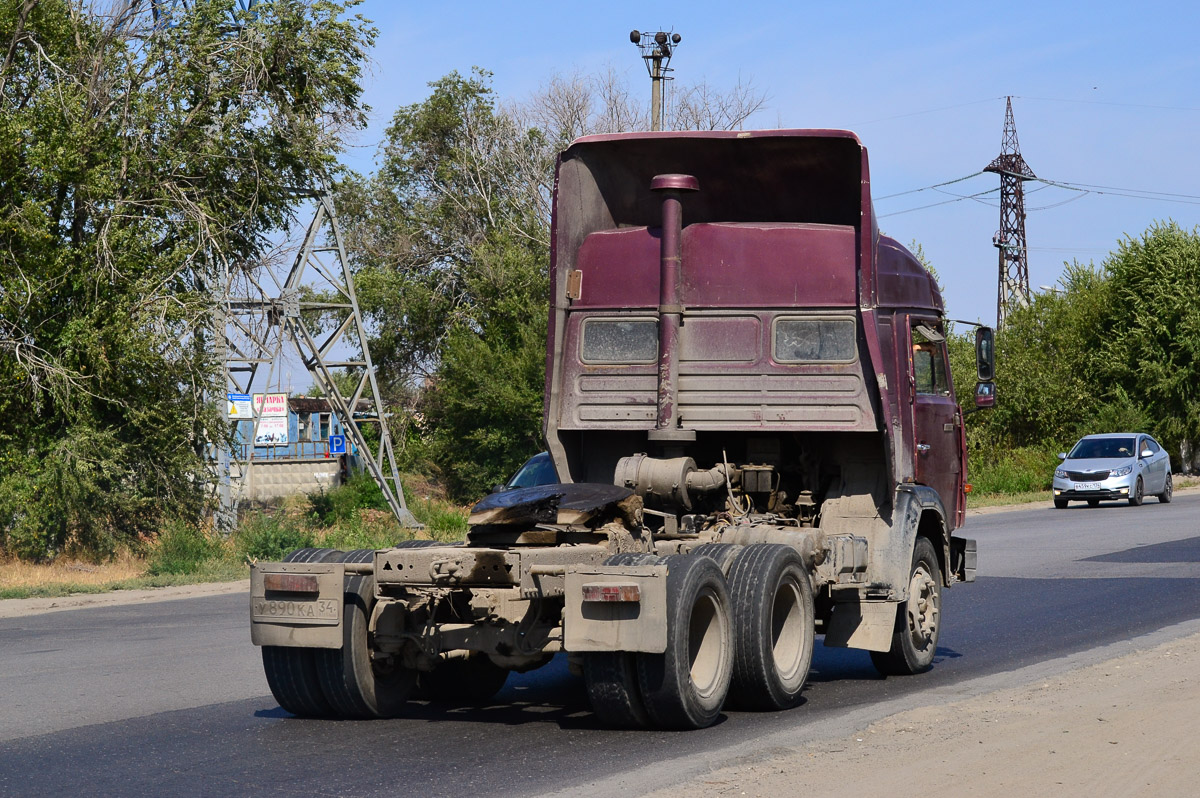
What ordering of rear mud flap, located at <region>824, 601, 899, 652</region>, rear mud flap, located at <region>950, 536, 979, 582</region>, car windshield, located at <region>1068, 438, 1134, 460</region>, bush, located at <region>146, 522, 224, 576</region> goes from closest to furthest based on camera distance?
rear mud flap, located at <region>824, 601, 899, 652</region> < rear mud flap, located at <region>950, 536, 979, 582</region> < bush, located at <region>146, 522, 224, 576</region> < car windshield, located at <region>1068, 438, 1134, 460</region>

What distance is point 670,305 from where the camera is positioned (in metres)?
9.74

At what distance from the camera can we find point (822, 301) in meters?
9.63

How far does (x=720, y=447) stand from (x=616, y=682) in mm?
2879

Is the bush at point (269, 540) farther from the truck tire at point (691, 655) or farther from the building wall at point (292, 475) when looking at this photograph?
the building wall at point (292, 475)

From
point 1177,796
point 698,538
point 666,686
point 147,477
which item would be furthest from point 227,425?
point 1177,796

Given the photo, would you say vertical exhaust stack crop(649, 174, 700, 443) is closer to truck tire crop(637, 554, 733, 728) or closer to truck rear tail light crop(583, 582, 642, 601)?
truck tire crop(637, 554, 733, 728)

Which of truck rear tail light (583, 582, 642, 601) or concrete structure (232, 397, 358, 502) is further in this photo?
concrete structure (232, 397, 358, 502)

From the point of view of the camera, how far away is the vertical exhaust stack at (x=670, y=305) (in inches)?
378

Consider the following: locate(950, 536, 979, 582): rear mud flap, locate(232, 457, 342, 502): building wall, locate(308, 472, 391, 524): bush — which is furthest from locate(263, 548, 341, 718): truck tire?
locate(232, 457, 342, 502): building wall

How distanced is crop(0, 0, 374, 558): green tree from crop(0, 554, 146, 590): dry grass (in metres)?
0.32

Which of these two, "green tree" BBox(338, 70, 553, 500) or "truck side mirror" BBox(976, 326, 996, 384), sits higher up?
"green tree" BBox(338, 70, 553, 500)

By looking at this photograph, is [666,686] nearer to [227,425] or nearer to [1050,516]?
[227,425]

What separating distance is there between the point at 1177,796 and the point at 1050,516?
24.8 meters

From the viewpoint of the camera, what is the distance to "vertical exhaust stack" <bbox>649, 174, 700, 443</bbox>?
9602 millimetres
